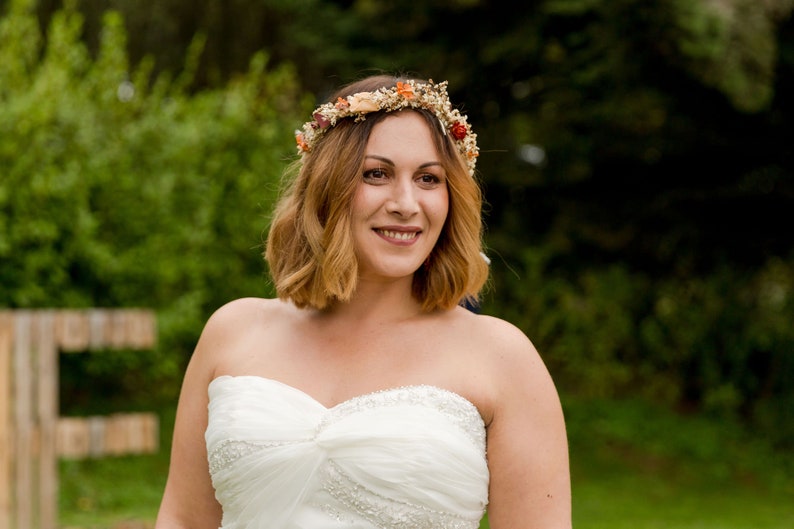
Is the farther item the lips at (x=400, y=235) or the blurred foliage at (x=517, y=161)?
the blurred foliage at (x=517, y=161)

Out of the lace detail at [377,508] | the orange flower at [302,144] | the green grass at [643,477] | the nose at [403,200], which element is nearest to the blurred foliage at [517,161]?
the green grass at [643,477]

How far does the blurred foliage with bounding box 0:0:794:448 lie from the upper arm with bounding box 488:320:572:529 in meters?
6.49

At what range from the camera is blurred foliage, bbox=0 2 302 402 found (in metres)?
8.73

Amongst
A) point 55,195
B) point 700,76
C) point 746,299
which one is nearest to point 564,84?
point 700,76

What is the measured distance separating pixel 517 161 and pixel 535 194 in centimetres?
58

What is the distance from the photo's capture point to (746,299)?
12.7m

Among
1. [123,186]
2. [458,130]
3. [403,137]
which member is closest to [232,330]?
[403,137]

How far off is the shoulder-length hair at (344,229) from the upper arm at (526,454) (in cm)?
27

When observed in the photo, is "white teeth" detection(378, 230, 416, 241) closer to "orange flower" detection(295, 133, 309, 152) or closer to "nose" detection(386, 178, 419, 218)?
"nose" detection(386, 178, 419, 218)

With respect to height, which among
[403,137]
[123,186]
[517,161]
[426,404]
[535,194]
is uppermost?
[517,161]

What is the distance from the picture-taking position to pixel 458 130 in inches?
107

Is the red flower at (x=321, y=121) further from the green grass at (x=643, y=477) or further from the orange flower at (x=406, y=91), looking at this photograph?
the green grass at (x=643, y=477)

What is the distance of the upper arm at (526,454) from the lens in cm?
250

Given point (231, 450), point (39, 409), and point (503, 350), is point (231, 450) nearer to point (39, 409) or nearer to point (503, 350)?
point (503, 350)
